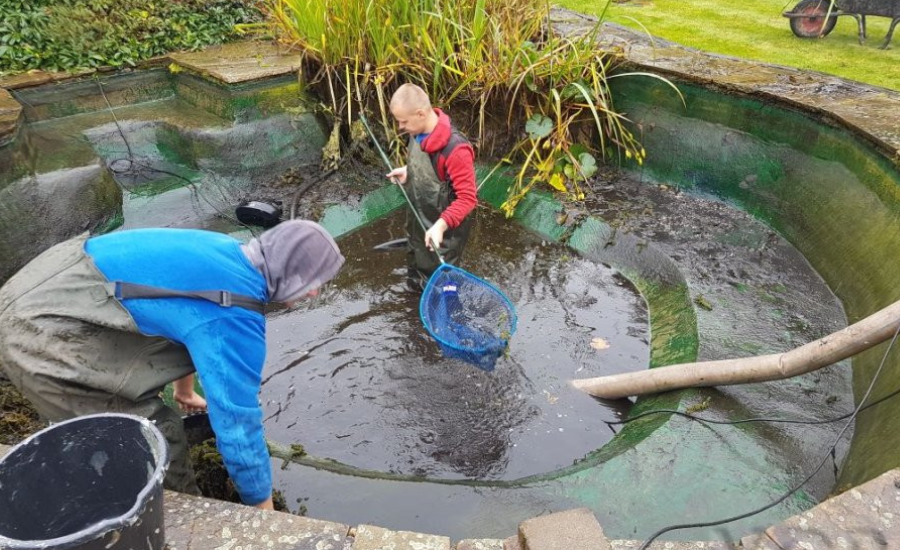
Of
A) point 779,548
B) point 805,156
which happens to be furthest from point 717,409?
point 805,156

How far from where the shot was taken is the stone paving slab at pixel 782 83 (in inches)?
167

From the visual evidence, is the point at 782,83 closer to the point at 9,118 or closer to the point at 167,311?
the point at 167,311

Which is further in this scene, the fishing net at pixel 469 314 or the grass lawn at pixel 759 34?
the grass lawn at pixel 759 34

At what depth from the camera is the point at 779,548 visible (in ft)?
6.14

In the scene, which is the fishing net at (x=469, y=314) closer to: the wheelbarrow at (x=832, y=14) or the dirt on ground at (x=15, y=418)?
the dirt on ground at (x=15, y=418)

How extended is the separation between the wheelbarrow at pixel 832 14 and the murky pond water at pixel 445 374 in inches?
223

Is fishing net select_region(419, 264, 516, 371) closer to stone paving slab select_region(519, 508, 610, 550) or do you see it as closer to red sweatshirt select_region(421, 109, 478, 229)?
red sweatshirt select_region(421, 109, 478, 229)

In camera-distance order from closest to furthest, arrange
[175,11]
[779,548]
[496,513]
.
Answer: [779,548], [496,513], [175,11]

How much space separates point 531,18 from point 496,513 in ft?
15.9

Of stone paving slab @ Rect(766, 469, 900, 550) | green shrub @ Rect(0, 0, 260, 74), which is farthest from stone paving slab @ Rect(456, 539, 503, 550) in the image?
green shrub @ Rect(0, 0, 260, 74)

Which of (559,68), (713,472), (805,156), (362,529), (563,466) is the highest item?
(559,68)

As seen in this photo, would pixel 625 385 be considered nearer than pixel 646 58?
Yes

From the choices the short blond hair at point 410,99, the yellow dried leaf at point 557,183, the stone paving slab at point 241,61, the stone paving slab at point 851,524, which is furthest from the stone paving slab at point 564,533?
the stone paving slab at point 241,61

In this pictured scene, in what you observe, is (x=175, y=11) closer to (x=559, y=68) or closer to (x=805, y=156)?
(x=559, y=68)
